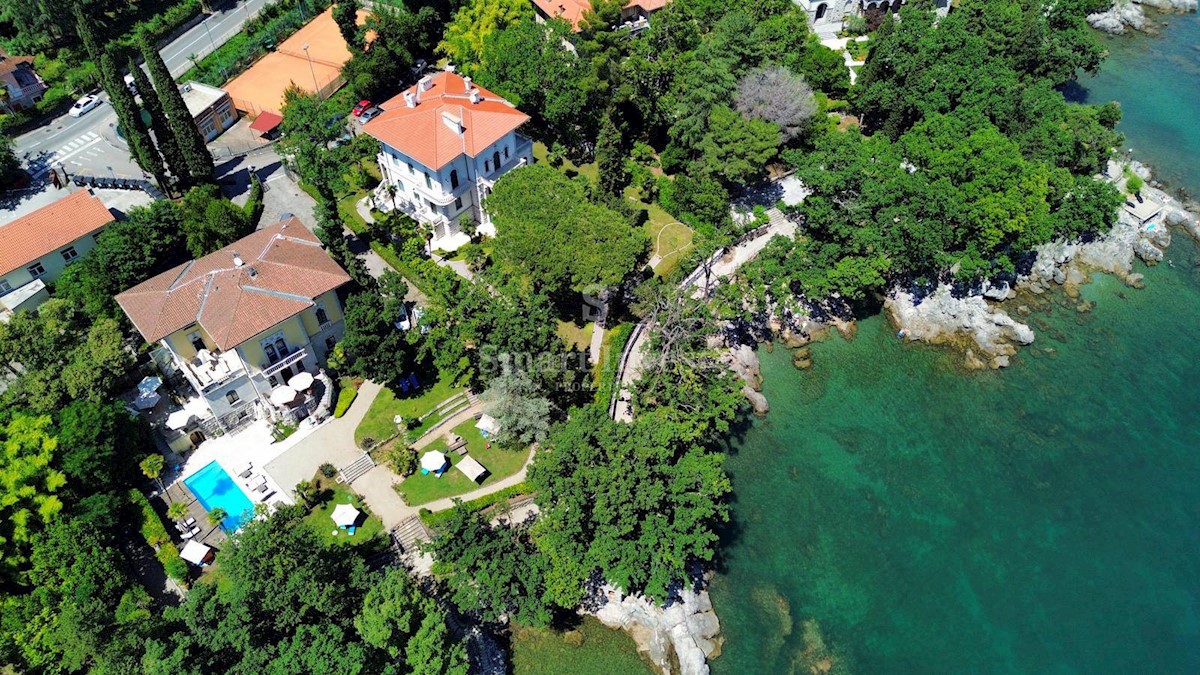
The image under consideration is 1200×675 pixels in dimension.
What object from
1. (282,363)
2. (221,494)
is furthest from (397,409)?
(221,494)

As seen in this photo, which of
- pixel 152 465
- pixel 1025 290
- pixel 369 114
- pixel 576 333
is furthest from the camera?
pixel 369 114

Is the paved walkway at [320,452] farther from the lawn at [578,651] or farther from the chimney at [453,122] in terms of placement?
the chimney at [453,122]

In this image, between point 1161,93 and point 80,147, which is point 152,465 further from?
point 1161,93

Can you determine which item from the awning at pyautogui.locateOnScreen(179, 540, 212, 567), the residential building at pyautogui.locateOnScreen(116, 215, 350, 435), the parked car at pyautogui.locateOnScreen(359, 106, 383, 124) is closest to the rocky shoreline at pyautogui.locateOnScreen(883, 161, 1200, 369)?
the residential building at pyautogui.locateOnScreen(116, 215, 350, 435)

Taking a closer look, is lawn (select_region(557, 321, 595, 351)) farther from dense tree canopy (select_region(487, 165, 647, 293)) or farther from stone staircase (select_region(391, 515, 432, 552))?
stone staircase (select_region(391, 515, 432, 552))

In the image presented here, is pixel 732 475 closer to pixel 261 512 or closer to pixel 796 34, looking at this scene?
pixel 261 512

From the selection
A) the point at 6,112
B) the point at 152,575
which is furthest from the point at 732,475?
the point at 6,112

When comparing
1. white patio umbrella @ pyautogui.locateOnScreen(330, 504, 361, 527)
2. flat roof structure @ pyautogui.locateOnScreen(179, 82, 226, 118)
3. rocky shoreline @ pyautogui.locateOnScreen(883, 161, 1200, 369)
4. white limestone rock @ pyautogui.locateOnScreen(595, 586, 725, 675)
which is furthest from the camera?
flat roof structure @ pyautogui.locateOnScreen(179, 82, 226, 118)

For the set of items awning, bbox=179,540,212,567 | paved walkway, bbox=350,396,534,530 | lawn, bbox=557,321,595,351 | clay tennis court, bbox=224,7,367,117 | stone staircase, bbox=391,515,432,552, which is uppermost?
clay tennis court, bbox=224,7,367,117
